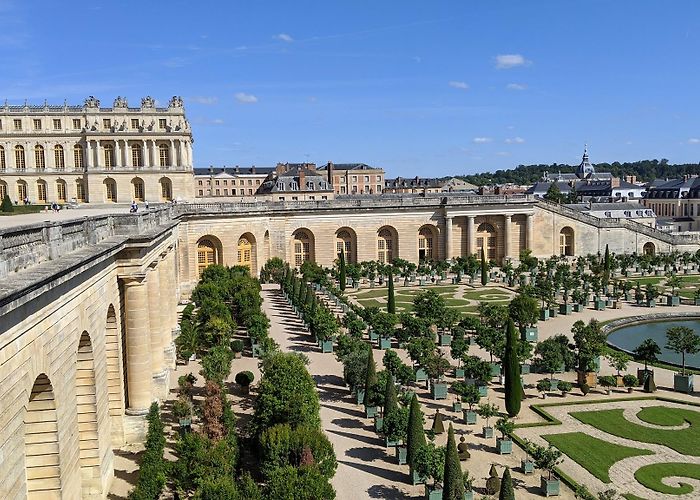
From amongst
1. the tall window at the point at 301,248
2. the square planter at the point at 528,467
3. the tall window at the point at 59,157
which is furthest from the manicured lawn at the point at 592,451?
the tall window at the point at 59,157

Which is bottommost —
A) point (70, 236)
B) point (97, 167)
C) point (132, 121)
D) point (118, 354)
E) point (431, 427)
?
point (431, 427)

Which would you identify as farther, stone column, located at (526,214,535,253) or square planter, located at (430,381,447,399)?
stone column, located at (526,214,535,253)

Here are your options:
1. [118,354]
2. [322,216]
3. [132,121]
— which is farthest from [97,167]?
[118,354]

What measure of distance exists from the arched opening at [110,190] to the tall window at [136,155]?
261 centimetres

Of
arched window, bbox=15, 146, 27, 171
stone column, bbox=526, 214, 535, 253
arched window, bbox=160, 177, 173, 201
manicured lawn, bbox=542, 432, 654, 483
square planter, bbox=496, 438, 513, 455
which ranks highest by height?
arched window, bbox=15, 146, 27, 171

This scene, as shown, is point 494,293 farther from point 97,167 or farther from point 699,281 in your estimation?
point 97,167

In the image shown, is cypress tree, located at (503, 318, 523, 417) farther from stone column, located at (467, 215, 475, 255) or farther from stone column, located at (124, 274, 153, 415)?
stone column, located at (467, 215, 475, 255)

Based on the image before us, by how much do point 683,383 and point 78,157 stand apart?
2175 inches

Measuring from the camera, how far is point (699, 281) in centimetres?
5216

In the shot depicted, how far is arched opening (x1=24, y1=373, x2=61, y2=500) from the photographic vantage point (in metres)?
12.0

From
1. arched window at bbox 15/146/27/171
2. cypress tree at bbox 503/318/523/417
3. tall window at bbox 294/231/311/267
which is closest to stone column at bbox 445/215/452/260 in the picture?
tall window at bbox 294/231/311/267

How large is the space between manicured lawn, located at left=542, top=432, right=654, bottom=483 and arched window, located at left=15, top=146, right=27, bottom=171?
56.6 meters

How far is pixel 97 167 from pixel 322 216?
2198cm

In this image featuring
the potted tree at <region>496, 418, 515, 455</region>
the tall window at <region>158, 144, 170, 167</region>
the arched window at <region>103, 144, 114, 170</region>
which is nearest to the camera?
the potted tree at <region>496, 418, 515, 455</region>
